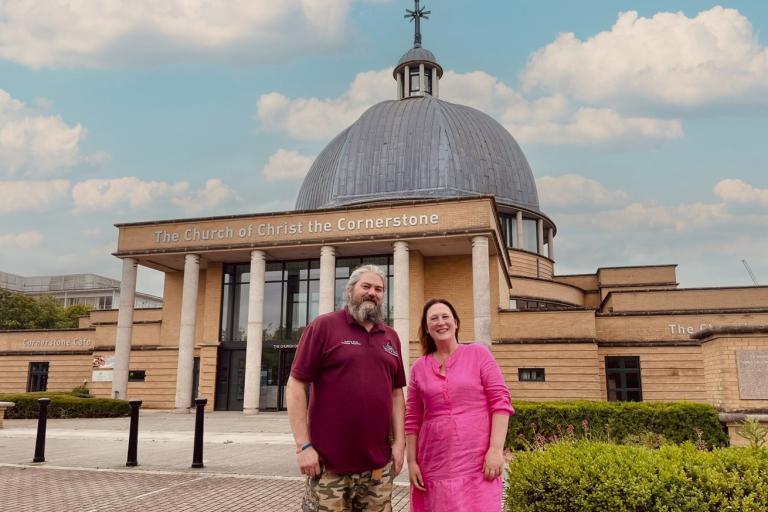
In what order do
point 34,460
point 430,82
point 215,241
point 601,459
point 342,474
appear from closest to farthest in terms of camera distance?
1. point 342,474
2. point 601,459
3. point 34,460
4. point 215,241
5. point 430,82

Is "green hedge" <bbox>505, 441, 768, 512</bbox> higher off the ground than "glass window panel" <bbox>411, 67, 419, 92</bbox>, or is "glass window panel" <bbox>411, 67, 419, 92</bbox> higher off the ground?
"glass window panel" <bbox>411, 67, 419, 92</bbox>

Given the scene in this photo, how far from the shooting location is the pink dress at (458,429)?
394cm

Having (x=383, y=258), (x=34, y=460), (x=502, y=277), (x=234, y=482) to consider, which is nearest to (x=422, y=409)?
(x=234, y=482)

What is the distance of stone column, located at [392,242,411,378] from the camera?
26172 mm

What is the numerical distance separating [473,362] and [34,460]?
35.2 ft

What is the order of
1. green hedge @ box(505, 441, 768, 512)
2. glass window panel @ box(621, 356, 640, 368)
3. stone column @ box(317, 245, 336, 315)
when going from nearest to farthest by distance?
green hedge @ box(505, 441, 768, 512) < stone column @ box(317, 245, 336, 315) < glass window panel @ box(621, 356, 640, 368)

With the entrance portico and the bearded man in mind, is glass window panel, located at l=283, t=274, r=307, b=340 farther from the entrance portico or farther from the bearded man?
the bearded man

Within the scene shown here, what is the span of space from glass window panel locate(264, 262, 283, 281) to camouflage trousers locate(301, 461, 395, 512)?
27.2 meters

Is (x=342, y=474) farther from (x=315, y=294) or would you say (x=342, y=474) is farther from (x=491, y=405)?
(x=315, y=294)

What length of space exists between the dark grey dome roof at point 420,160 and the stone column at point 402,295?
448 inches

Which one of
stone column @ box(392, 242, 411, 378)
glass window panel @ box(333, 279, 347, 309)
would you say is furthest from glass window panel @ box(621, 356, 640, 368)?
glass window panel @ box(333, 279, 347, 309)

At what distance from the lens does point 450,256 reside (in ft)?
97.0

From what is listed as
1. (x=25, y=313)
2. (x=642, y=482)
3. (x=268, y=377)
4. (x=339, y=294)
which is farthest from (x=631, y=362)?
(x=25, y=313)

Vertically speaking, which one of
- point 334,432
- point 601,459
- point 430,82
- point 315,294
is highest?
point 430,82
